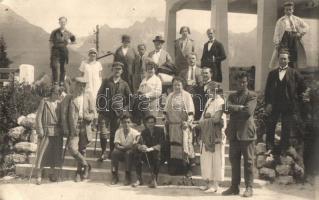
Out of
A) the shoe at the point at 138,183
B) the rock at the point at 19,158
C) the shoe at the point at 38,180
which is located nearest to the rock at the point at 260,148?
the shoe at the point at 138,183

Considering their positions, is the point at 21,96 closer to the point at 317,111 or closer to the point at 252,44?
the point at 317,111

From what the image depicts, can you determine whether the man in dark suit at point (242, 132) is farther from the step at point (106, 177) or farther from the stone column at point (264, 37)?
the stone column at point (264, 37)

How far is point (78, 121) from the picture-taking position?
26.1 ft

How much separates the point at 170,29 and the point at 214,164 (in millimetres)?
9383

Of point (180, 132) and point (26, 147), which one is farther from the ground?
point (180, 132)

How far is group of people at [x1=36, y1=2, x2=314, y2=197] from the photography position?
6.80 meters

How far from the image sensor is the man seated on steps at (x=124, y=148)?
7.45 metres

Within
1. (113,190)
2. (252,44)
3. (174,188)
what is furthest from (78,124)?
(252,44)

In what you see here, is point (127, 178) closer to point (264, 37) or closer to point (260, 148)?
point (260, 148)

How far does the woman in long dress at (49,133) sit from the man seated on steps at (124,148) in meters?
1.05

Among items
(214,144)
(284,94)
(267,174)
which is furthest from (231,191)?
(284,94)

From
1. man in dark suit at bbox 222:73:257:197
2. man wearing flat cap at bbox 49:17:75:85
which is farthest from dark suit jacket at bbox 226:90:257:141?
man wearing flat cap at bbox 49:17:75:85

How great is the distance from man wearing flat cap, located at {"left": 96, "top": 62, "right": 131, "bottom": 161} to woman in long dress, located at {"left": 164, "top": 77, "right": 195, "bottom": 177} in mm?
907

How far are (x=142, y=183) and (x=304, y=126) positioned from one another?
2892mm
